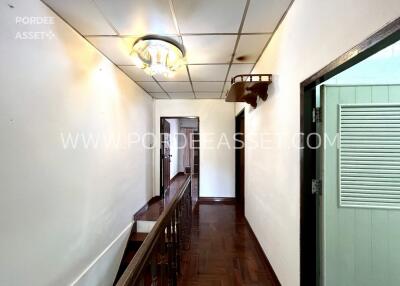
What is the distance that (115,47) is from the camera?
90.6 inches

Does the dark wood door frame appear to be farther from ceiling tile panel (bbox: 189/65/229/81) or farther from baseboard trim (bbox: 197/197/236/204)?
baseboard trim (bbox: 197/197/236/204)

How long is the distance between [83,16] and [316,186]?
2342mm

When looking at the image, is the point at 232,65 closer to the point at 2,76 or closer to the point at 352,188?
the point at 352,188

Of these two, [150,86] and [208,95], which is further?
[208,95]

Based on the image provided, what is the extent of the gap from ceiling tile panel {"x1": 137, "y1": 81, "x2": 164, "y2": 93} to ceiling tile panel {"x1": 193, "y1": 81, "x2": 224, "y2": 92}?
0.73m

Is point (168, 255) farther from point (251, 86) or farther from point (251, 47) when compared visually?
point (251, 47)

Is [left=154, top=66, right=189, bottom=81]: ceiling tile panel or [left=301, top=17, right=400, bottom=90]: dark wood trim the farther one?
[left=154, top=66, right=189, bottom=81]: ceiling tile panel

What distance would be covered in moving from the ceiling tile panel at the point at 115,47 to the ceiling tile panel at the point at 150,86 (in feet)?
3.19

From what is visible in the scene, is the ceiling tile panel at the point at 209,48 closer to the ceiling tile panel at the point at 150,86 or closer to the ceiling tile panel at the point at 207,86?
the ceiling tile panel at the point at 207,86

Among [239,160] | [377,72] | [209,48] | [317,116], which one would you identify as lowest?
[239,160]

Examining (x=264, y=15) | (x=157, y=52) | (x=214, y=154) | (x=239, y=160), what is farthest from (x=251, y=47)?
(x=214, y=154)

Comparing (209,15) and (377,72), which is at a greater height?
(209,15)

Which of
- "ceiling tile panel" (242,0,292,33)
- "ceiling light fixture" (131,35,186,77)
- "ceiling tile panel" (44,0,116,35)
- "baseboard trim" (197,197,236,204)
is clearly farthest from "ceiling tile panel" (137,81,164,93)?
"baseboard trim" (197,197,236,204)

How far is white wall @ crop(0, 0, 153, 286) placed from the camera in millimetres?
1336
